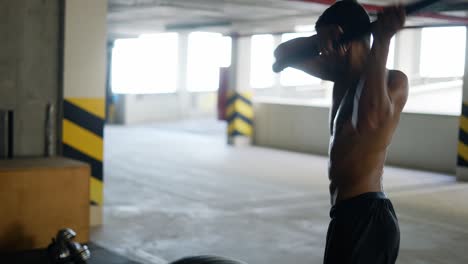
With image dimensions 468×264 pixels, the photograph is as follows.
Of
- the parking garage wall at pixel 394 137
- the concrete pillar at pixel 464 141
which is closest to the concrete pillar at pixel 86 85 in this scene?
the concrete pillar at pixel 464 141

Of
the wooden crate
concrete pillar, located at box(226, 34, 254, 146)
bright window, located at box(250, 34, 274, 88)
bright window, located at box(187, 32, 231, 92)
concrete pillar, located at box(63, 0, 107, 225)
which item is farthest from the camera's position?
bright window, located at box(250, 34, 274, 88)

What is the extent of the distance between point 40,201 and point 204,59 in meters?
14.2

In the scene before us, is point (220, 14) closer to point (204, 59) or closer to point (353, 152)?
point (353, 152)

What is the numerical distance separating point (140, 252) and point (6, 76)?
1.63 meters

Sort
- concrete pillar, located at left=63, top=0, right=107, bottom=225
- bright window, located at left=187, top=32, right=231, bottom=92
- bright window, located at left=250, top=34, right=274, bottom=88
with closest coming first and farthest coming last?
1. concrete pillar, located at left=63, top=0, right=107, bottom=225
2. bright window, located at left=187, top=32, right=231, bottom=92
3. bright window, located at left=250, top=34, right=274, bottom=88

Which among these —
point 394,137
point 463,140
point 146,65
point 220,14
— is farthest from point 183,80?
point 463,140

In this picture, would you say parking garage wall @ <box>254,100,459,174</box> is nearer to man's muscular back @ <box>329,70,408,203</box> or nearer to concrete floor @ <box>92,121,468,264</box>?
concrete floor @ <box>92,121,468,264</box>

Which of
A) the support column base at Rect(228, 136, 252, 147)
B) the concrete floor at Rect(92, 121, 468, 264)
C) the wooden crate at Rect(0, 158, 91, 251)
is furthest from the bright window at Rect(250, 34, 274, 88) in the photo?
the wooden crate at Rect(0, 158, 91, 251)

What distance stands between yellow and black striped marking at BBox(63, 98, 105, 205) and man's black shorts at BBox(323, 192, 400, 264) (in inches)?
134

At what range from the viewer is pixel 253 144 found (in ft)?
37.9

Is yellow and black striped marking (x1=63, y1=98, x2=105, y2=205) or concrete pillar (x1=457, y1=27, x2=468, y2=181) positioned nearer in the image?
yellow and black striped marking (x1=63, y1=98, x2=105, y2=205)

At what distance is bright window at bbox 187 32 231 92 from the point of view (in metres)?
17.7

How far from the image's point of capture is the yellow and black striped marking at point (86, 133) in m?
4.94

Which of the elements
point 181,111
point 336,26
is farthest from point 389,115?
point 181,111
